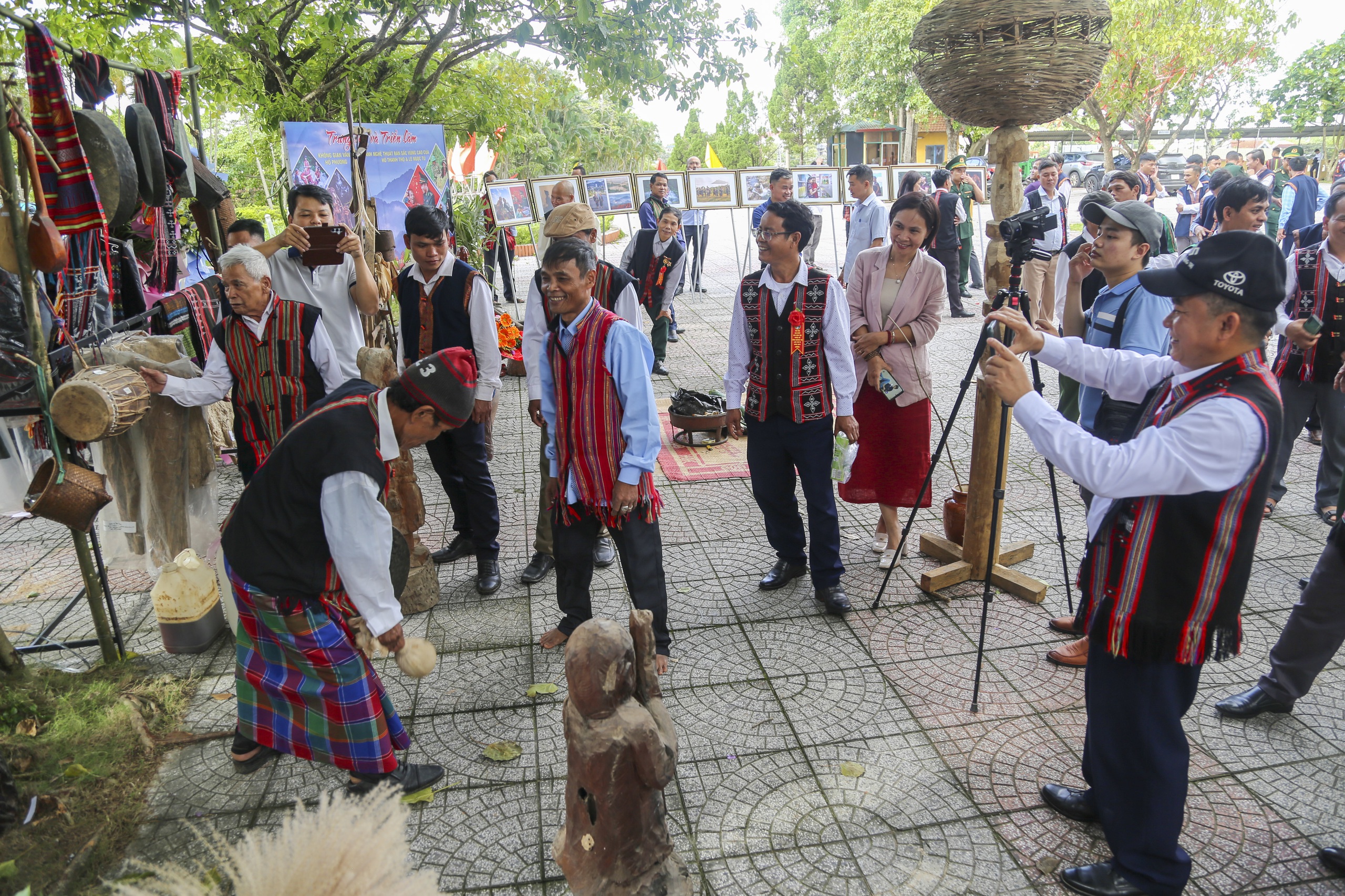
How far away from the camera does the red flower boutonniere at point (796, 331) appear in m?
4.09

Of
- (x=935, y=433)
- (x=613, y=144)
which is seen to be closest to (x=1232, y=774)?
(x=935, y=433)

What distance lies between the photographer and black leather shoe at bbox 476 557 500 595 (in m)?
4.60

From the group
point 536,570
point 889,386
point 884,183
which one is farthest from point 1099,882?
point 884,183

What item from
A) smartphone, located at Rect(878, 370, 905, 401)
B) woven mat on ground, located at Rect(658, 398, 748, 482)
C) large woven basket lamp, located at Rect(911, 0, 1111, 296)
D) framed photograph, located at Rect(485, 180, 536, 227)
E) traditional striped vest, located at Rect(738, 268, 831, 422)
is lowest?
woven mat on ground, located at Rect(658, 398, 748, 482)

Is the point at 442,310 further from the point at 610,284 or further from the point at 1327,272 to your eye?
the point at 1327,272

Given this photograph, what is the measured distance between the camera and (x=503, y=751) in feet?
10.8

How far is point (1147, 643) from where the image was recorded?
2354 mm

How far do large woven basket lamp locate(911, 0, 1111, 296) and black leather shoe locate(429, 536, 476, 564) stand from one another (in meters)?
Answer: 3.21

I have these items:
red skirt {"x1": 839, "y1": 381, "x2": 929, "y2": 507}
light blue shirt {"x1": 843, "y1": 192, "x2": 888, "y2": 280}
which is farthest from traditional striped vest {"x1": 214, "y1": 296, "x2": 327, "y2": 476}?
light blue shirt {"x1": 843, "y1": 192, "x2": 888, "y2": 280}

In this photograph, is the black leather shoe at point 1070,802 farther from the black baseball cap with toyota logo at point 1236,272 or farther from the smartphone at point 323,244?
the smartphone at point 323,244

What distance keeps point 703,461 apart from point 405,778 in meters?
3.89

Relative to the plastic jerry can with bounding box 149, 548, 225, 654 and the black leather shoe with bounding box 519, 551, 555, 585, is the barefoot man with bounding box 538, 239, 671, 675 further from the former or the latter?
the plastic jerry can with bounding box 149, 548, 225, 654

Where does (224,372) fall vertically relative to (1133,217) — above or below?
below

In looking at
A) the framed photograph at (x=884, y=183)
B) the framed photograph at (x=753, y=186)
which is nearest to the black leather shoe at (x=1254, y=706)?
the framed photograph at (x=753, y=186)
